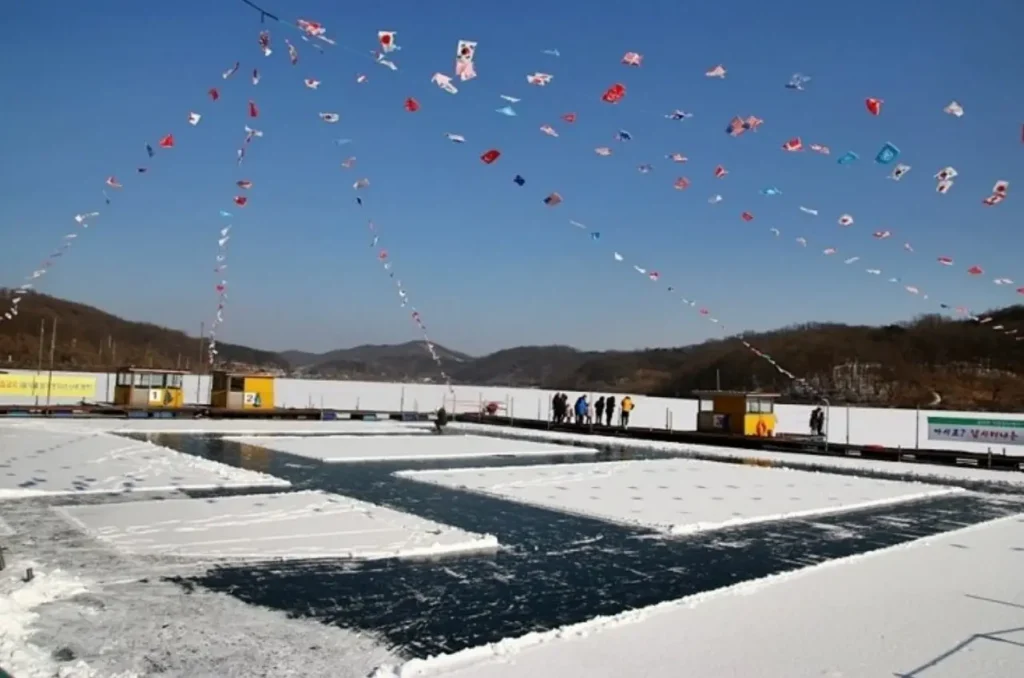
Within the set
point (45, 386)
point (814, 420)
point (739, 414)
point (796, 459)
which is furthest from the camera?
point (45, 386)

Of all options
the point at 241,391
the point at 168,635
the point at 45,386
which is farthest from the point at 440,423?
the point at 168,635

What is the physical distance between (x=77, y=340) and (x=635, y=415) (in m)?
79.4

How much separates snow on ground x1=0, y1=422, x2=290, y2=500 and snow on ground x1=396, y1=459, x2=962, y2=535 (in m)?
3.30

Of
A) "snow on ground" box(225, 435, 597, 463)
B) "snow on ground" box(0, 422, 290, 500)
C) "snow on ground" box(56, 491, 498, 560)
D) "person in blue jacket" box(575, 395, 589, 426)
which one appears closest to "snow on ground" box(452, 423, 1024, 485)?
"snow on ground" box(225, 435, 597, 463)

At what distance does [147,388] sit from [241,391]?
354 cm

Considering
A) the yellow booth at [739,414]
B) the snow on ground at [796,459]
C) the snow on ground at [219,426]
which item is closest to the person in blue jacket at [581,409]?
the snow on ground at [796,459]

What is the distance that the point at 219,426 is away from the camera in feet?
80.7

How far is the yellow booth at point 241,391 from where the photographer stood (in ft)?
105

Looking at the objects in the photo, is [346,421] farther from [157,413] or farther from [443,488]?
[443,488]

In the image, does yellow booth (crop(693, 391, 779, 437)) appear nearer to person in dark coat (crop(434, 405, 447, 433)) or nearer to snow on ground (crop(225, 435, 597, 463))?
snow on ground (crop(225, 435, 597, 463))

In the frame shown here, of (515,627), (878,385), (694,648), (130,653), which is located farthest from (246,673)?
(878,385)

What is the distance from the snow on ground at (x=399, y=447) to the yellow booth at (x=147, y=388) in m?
10.8

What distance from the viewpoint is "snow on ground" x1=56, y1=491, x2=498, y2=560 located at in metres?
7.65

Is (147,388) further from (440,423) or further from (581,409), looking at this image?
(581,409)
